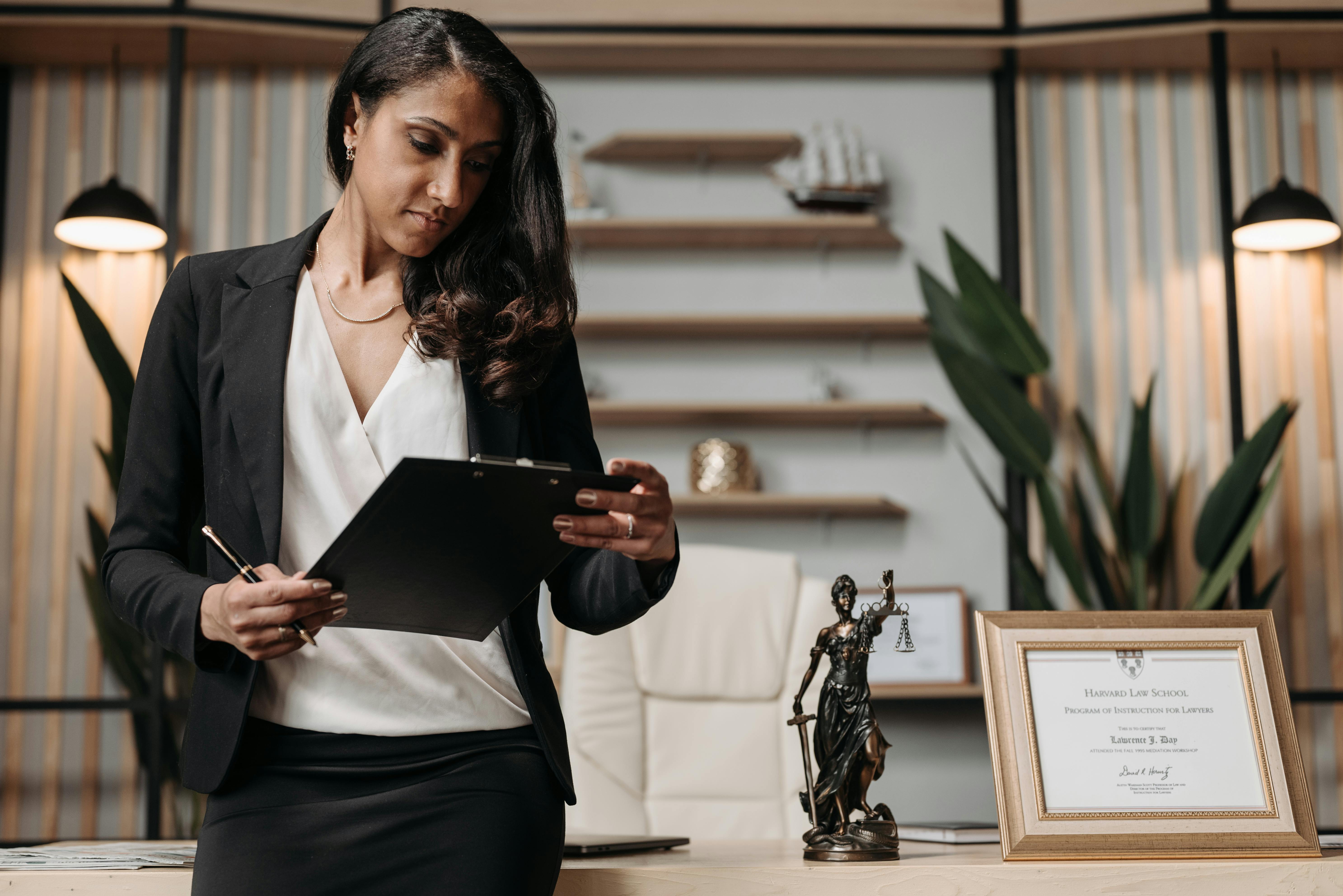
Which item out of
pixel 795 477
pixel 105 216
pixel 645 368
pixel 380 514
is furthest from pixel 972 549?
pixel 380 514

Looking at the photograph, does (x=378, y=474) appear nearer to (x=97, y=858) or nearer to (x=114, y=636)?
(x=97, y=858)

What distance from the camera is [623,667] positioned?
2240mm

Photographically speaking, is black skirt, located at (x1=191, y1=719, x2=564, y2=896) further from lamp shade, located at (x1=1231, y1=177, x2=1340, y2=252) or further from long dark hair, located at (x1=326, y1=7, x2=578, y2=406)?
lamp shade, located at (x1=1231, y1=177, x2=1340, y2=252)

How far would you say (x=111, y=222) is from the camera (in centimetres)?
323

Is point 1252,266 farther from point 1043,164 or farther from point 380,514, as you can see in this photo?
point 380,514

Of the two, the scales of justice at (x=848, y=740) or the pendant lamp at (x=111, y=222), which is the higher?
the pendant lamp at (x=111, y=222)

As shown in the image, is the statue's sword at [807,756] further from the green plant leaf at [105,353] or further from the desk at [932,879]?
the green plant leaf at [105,353]

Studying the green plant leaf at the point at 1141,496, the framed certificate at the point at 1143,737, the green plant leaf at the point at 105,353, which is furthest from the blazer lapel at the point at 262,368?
the green plant leaf at the point at 1141,496

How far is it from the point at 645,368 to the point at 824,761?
100.0 inches

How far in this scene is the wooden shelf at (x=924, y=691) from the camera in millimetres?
3193

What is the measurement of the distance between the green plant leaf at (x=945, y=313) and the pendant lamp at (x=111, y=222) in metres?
2.18

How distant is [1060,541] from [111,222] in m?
2.83

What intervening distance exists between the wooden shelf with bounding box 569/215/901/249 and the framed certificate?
2405 mm

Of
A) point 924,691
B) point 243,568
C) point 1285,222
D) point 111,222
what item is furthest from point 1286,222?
point 111,222
